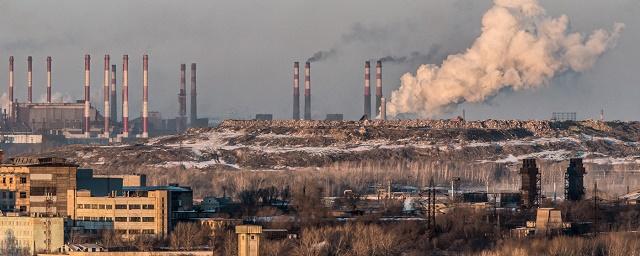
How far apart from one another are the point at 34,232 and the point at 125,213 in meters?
11.2

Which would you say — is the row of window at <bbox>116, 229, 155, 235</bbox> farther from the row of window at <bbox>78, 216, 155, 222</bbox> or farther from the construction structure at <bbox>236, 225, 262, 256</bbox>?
the construction structure at <bbox>236, 225, 262, 256</bbox>

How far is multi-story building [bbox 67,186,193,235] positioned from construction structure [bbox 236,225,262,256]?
69.4ft

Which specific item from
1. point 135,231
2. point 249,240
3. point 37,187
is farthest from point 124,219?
point 249,240

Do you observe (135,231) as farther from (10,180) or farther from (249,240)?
(249,240)

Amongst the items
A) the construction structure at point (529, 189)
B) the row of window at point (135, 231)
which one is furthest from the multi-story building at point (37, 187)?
the construction structure at point (529, 189)

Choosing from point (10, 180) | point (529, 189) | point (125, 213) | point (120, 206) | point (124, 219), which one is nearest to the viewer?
point (124, 219)

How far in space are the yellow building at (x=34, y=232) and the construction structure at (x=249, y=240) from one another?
46.2 feet

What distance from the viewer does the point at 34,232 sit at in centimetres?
10481

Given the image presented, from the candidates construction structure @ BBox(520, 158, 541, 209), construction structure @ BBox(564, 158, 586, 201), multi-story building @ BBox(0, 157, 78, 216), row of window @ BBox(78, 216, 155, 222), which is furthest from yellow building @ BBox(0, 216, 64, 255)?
construction structure @ BBox(564, 158, 586, 201)

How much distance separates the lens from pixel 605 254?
94.2 m

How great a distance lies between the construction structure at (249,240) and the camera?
9056 centimetres

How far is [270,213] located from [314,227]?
47.0ft

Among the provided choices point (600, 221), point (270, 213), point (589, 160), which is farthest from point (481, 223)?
point (589, 160)

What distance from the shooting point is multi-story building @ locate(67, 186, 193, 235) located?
113938 millimetres
